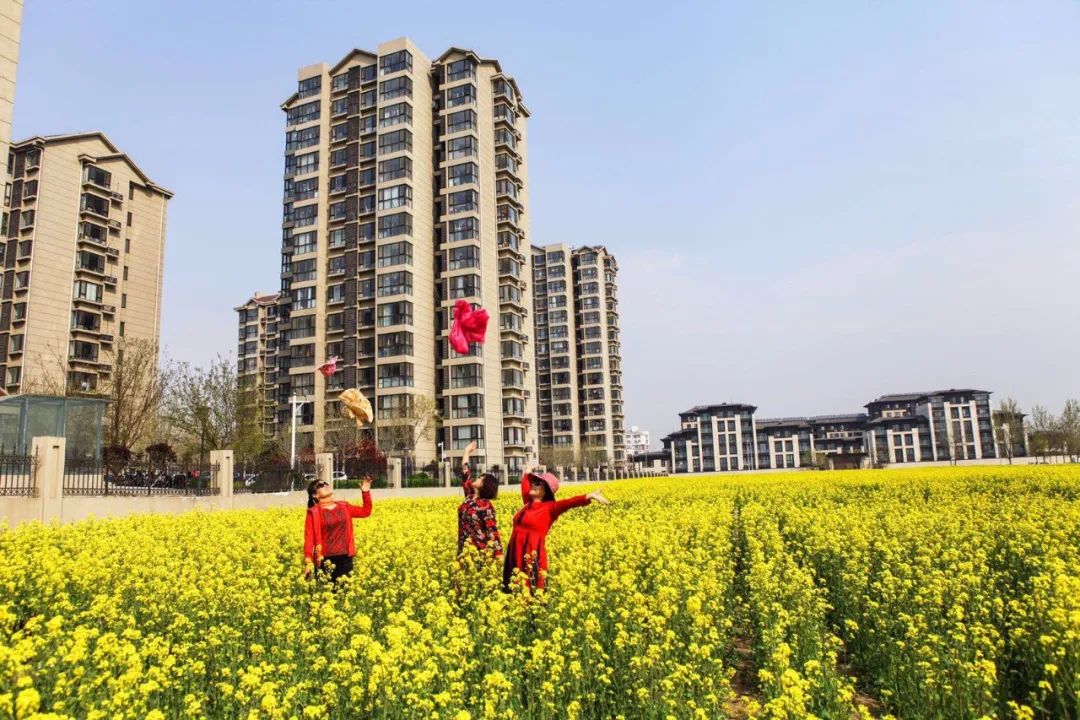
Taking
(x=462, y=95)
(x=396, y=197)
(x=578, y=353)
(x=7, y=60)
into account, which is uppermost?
(x=462, y=95)

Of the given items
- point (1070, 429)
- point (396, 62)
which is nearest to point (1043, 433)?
point (1070, 429)

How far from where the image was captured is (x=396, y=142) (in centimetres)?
6288

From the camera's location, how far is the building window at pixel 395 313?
60219 millimetres

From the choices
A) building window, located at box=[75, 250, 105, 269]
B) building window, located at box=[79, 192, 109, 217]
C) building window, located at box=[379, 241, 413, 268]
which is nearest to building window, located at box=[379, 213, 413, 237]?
building window, located at box=[379, 241, 413, 268]

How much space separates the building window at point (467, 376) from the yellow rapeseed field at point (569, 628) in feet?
157

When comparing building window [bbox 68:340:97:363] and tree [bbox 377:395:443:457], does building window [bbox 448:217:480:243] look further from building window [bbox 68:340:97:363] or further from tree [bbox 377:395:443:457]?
building window [bbox 68:340:97:363]

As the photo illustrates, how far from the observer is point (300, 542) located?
13.5 meters

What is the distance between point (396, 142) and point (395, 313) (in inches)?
617

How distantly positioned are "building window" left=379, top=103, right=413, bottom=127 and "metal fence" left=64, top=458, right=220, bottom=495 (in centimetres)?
4438

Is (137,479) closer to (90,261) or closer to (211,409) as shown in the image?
(211,409)

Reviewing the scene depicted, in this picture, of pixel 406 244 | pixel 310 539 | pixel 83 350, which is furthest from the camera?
pixel 83 350

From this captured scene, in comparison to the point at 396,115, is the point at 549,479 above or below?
below

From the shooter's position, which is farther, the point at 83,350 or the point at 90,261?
the point at 90,261

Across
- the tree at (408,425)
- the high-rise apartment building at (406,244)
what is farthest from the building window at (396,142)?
the tree at (408,425)
